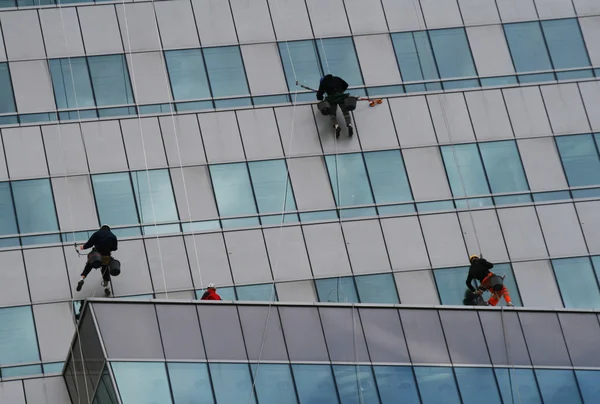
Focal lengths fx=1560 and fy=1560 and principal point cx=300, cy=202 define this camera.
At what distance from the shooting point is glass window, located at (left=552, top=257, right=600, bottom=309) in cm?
4531

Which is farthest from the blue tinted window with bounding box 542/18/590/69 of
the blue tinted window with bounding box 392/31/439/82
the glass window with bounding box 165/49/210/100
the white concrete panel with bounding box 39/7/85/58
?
the white concrete panel with bounding box 39/7/85/58

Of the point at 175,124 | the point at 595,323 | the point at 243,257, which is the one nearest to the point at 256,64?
the point at 175,124

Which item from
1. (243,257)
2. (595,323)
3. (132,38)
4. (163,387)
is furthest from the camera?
(132,38)

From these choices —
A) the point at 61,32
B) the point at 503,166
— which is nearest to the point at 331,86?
the point at 503,166

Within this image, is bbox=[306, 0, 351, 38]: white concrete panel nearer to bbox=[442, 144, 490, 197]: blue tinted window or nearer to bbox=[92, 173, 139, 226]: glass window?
bbox=[442, 144, 490, 197]: blue tinted window

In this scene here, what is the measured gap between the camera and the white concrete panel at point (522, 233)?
45500 mm

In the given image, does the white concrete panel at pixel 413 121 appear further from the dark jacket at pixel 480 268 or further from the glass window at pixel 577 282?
the glass window at pixel 577 282

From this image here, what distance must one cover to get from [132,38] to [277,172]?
20.4ft

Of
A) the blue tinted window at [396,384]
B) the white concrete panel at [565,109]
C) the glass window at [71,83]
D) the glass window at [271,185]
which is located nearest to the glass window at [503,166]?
the white concrete panel at [565,109]

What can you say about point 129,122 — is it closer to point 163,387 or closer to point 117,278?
point 117,278

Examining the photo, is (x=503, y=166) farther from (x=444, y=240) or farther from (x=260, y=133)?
(x=260, y=133)

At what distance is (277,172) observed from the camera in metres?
45.7

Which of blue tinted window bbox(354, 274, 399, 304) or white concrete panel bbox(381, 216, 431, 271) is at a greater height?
white concrete panel bbox(381, 216, 431, 271)

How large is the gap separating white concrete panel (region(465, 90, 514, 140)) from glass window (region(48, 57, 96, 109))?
1156cm
